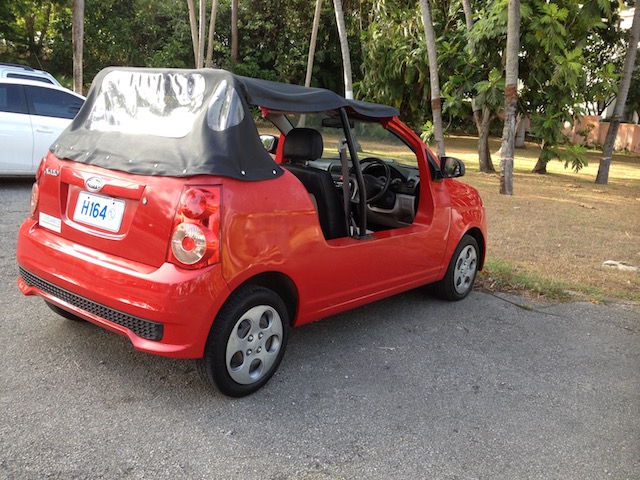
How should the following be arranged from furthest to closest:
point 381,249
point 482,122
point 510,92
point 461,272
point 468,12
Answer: point 482,122 → point 468,12 → point 510,92 → point 461,272 → point 381,249

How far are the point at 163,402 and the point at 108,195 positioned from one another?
1.15 m

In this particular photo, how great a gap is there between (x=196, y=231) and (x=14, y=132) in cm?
708

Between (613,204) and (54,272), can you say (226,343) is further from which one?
(613,204)

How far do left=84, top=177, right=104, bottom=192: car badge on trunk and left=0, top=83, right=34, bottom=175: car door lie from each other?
636 cm

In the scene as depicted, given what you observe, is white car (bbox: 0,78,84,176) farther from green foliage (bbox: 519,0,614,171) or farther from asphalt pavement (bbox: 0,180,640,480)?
green foliage (bbox: 519,0,614,171)

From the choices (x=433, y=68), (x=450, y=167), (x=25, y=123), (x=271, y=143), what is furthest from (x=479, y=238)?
(x=433, y=68)

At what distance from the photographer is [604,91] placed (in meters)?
14.3

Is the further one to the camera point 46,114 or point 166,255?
point 46,114

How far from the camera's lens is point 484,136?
16.8 meters

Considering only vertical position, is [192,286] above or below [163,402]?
above

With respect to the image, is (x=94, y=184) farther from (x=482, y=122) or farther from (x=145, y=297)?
(x=482, y=122)

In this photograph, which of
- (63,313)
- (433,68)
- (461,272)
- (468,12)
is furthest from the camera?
(468,12)

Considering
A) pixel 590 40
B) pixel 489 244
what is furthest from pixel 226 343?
pixel 590 40

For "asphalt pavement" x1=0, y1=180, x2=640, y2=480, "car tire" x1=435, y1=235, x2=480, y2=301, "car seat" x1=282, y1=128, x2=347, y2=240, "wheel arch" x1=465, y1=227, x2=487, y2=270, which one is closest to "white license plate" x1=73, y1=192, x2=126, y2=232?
"asphalt pavement" x1=0, y1=180, x2=640, y2=480
